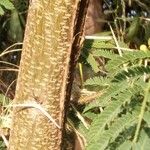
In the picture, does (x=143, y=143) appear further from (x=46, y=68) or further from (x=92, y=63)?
(x=92, y=63)

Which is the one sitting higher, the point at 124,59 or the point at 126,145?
the point at 124,59

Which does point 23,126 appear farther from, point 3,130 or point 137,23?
point 137,23

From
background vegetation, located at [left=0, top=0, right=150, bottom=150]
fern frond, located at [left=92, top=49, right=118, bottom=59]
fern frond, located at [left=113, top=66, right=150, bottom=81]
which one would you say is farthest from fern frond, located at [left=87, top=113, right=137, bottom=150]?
fern frond, located at [left=92, top=49, right=118, bottom=59]

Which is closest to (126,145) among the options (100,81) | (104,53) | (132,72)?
(132,72)

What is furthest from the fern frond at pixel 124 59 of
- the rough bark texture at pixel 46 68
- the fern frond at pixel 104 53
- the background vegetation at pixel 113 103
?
the fern frond at pixel 104 53

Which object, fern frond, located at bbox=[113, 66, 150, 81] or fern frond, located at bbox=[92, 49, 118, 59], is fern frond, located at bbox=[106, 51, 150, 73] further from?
fern frond, located at bbox=[92, 49, 118, 59]

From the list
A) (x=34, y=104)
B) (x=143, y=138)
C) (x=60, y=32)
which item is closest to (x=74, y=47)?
(x=60, y=32)

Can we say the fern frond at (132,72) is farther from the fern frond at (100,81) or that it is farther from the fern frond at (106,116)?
the fern frond at (100,81)
